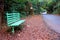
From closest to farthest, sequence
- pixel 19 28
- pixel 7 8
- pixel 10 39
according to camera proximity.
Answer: pixel 10 39 < pixel 19 28 < pixel 7 8

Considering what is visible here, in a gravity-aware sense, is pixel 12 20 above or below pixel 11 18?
below

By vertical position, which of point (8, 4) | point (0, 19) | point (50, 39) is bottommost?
point (50, 39)

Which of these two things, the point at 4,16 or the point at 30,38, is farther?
the point at 4,16

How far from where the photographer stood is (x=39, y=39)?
6.87m

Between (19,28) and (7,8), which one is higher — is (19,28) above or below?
below

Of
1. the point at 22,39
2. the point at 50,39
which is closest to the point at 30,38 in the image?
the point at 22,39

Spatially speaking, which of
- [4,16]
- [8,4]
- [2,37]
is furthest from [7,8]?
[2,37]

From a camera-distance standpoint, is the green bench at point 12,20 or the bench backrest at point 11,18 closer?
the green bench at point 12,20

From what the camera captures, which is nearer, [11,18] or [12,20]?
[11,18]

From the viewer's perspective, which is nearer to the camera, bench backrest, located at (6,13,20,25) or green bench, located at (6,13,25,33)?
green bench, located at (6,13,25,33)

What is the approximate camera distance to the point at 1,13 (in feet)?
30.9

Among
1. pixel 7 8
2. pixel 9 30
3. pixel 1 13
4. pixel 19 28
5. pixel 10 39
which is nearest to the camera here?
pixel 10 39

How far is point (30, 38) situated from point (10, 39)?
94 cm

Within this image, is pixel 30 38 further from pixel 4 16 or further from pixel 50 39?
pixel 4 16
